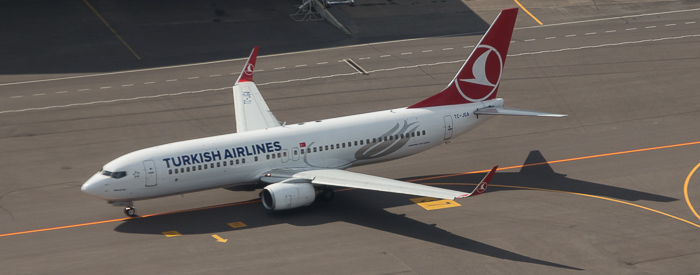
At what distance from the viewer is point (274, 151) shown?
5075cm

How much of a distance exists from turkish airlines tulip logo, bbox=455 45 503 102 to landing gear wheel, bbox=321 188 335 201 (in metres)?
11.6

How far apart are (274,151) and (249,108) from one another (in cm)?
830

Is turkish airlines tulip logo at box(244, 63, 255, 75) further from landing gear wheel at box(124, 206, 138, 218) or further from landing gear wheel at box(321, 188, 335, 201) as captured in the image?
landing gear wheel at box(124, 206, 138, 218)

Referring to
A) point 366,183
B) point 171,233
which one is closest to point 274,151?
point 366,183

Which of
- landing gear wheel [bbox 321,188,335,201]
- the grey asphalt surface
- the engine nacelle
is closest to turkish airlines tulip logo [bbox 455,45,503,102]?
the grey asphalt surface

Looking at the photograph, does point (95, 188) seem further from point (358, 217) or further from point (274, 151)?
point (358, 217)

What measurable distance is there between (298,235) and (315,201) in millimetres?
5348

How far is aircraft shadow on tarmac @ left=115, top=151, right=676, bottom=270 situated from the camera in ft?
153

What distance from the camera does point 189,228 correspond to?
47938 mm

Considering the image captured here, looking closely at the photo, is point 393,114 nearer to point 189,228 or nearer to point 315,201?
point 315,201

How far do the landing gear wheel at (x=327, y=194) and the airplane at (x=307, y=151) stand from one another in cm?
6

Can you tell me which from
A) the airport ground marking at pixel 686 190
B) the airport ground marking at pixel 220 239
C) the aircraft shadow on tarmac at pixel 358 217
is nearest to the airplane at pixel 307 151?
the aircraft shadow on tarmac at pixel 358 217

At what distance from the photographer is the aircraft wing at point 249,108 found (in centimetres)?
5691

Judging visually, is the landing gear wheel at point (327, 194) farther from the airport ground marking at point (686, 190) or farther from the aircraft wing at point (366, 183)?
the airport ground marking at point (686, 190)
